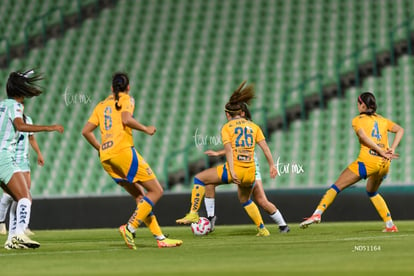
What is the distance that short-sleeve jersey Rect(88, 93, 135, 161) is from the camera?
37.0ft

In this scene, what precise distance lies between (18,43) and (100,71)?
10.1 ft

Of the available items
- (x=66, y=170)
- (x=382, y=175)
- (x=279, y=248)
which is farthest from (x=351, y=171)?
(x=66, y=170)

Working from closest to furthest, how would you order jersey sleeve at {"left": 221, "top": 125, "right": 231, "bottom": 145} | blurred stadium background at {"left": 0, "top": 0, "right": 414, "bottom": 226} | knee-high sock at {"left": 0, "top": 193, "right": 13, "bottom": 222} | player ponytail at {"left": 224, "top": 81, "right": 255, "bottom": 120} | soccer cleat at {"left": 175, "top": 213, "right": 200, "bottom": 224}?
1. jersey sleeve at {"left": 221, "top": 125, "right": 231, "bottom": 145}
2. player ponytail at {"left": 224, "top": 81, "right": 255, "bottom": 120}
3. soccer cleat at {"left": 175, "top": 213, "right": 200, "bottom": 224}
4. knee-high sock at {"left": 0, "top": 193, "right": 13, "bottom": 222}
5. blurred stadium background at {"left": 0, "top": 0, "right": 414, "bottom": 226}

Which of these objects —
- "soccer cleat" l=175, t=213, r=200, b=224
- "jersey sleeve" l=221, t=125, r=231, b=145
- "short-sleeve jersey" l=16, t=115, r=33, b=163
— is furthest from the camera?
"short-sleeve jersey" l=16, t=115, r=33, b=163

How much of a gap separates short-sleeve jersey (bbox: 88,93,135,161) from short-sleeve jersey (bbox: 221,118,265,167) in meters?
2.36

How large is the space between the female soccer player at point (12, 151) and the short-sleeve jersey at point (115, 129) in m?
0.79

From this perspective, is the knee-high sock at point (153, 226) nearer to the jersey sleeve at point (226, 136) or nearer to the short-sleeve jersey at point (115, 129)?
the short-sleeve jersey at point (115, 129)

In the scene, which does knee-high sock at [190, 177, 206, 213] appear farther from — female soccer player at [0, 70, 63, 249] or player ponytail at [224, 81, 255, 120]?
female soccer player at [0, 70, 63, 249]

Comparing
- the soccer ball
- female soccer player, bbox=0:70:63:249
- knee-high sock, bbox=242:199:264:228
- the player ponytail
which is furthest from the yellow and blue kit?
the soccer ball

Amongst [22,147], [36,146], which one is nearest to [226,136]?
[22,147]

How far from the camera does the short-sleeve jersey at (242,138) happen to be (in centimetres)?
1336

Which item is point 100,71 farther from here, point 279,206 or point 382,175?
point 382,175

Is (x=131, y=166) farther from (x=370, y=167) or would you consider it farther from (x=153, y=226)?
(x=370, y=167)

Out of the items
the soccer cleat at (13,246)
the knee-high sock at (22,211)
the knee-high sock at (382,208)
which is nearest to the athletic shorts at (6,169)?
the knee-high sock at (22,211)
